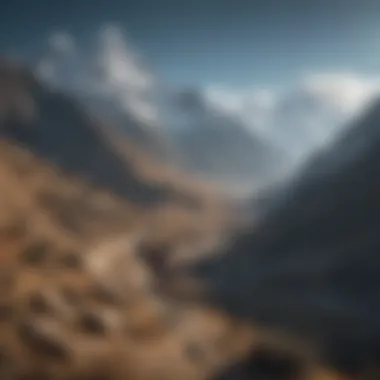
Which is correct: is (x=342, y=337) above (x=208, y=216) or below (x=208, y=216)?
below

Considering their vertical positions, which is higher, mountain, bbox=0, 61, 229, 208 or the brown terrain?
mountain, bbox=0, 61, 229, 208

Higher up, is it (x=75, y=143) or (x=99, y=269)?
(x=75, y=143)

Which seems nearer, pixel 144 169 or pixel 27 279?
pixel 27 279

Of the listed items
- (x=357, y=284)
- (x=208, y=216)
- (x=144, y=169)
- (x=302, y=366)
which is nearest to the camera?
(x=302, y=366)

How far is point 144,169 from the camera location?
116 meters

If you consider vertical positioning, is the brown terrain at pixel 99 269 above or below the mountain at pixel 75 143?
below

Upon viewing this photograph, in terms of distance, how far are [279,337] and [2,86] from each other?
88958 mm

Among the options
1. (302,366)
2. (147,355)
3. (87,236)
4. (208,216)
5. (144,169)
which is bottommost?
(302,366)

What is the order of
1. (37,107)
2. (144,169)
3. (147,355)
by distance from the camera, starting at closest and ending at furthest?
1. (147,355)
2. (37,107)
3. (144,169)

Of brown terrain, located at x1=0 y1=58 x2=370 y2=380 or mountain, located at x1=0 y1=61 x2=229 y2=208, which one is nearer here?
brown terrain, located at x1=0 y1=58 x2=370 y2=380

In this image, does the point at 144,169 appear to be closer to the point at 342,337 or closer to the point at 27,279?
the point at 27,279

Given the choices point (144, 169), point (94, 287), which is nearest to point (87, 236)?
point (94, 287)

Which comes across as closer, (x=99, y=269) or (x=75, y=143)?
(x=99, y=269)

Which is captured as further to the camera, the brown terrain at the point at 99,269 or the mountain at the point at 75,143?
the mountain at the point at 75,143
